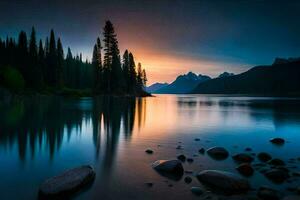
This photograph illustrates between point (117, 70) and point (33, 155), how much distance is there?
81.7 m

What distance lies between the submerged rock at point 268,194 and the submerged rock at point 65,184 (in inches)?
263

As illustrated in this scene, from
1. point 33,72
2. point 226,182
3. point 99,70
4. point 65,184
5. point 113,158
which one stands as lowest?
point 113,158

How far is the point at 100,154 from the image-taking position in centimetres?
1423

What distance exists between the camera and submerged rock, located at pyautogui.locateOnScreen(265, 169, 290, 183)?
995 cm

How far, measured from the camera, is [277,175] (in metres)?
10.2

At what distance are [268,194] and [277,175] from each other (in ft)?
7.41

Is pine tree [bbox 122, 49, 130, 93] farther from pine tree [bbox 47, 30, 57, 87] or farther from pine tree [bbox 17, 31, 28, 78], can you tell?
pine tree [bbox 17, 31, 28, 78]

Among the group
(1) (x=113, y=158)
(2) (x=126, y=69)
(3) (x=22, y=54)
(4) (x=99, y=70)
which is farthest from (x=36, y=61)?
(1) (x=113, y=158)

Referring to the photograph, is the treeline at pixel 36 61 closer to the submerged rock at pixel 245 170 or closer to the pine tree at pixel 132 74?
the pine tree at pixel 132 74

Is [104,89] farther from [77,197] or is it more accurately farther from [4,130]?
[77,197]

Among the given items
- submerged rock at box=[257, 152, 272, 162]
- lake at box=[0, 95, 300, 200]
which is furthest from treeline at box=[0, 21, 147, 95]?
submerged rock at box=[257, 152, 272, 162]

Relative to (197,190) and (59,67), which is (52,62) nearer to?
(59,67)

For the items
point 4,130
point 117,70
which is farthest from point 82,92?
point 4,130

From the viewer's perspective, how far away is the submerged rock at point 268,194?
8.25m
